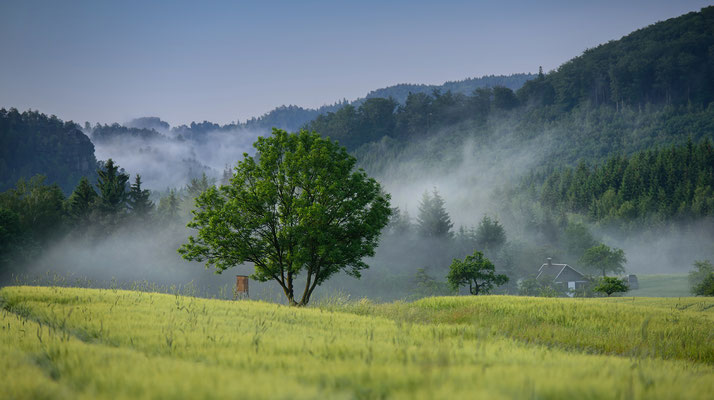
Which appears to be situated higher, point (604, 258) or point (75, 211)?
point (75, 211)

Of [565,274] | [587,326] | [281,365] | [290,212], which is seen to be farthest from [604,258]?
[281,365]

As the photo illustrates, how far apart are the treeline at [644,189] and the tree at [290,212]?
5840 inches

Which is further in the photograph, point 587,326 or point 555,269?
point 555,269

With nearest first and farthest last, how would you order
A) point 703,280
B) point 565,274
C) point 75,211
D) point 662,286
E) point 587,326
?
point 587,326 < point 703,280 < point 75,211 < point 662,286 < point 565,274

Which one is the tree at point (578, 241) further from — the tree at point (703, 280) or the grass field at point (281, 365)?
the grass field at point (281, 365)

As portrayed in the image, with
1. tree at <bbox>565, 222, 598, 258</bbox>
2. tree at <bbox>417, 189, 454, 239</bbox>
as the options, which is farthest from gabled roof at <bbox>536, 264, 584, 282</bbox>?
tree at <bbox>417, 189, 454, 239</bbox>

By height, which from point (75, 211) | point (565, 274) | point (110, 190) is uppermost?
point (110, 190)

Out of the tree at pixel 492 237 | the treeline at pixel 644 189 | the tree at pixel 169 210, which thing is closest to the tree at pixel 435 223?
the tree at pixel 492 237

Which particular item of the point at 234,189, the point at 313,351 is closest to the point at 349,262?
the point at 234,189

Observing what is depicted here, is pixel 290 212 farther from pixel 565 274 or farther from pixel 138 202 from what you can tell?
pixel 565 274

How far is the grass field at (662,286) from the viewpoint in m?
86.3

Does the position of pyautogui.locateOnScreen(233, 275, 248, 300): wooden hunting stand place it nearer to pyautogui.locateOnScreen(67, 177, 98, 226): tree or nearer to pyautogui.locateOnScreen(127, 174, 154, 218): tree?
pyautogui.locateOnScreen(67, 177, 98, 226): tree

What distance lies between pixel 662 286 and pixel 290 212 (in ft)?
334

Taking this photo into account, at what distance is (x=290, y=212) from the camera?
23781 millimetres
